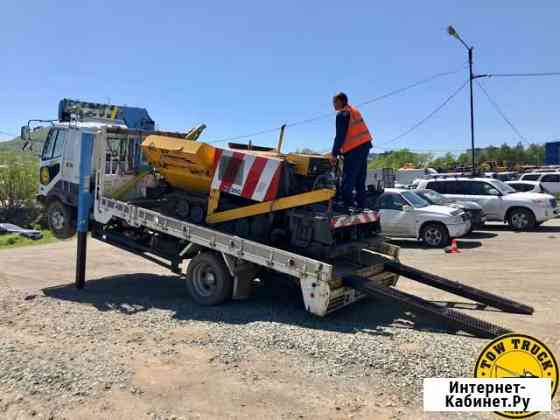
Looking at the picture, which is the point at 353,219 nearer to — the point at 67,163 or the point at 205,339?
the point at 205,339

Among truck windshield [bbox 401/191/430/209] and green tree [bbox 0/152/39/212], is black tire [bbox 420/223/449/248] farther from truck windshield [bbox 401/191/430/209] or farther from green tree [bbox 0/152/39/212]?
green tree [bbox 0/152/39/212]

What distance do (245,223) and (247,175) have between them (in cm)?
75

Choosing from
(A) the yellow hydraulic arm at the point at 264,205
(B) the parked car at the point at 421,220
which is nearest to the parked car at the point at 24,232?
(B) the parked car at the point at 421,220

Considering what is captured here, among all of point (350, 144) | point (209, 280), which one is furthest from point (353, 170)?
point (209, 280)

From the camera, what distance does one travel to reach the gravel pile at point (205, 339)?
16.0ft

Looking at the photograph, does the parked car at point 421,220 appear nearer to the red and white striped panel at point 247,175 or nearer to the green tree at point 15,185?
the red and white striped panel at point 247,175

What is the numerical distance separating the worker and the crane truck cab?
3.63 metres

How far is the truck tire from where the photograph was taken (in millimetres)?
7387

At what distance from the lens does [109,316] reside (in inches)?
278

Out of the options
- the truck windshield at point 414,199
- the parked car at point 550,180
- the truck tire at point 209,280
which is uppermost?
the parked car at point 550,180

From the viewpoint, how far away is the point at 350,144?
7473 mm

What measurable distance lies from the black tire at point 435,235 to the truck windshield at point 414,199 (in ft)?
2.35

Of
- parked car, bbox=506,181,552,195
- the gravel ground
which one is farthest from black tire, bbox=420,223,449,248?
parked car, bbox=506,181,552,195

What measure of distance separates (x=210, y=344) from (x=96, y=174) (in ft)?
13.4
